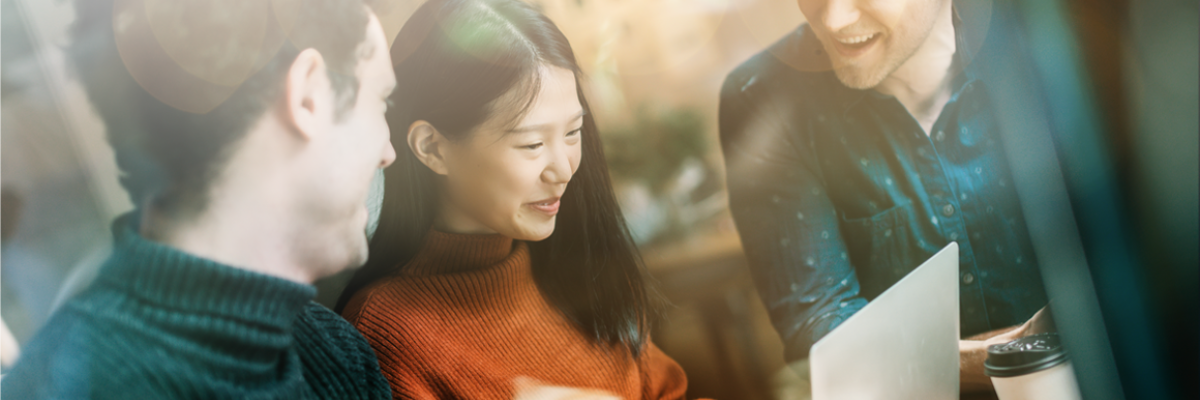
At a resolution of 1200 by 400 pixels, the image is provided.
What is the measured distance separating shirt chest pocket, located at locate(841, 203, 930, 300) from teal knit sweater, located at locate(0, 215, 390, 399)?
900 millimetres

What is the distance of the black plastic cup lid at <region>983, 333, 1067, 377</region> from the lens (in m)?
1.13

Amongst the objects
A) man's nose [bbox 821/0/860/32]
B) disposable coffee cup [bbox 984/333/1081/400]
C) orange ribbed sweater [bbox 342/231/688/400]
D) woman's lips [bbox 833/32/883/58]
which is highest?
man's nose [bbox 821/0/860/32]

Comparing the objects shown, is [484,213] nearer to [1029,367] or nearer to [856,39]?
[856,39]

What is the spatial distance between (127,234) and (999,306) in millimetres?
1306

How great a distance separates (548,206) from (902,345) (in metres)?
0.61

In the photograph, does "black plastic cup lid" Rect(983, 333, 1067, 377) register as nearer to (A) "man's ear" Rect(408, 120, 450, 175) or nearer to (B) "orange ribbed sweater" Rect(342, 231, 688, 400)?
(B) "orange ribbed sweater" Rect(342, 231, 688, 400)

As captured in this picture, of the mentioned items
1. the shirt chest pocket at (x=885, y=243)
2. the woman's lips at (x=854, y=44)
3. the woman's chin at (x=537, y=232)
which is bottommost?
the shirt chest pocket at (x=885, y=243)

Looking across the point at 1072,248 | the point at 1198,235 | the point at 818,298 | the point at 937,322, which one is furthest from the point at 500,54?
the point at 1198,235

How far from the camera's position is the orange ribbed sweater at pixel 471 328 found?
85 centimetres

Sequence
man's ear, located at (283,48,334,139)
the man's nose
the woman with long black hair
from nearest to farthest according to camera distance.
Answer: man's ear, located at (283,48,334,139) < the woman with long black hair < the man's nose

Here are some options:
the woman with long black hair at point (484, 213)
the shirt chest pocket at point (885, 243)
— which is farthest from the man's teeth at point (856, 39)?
the woman with long black hair at point (484, 213)

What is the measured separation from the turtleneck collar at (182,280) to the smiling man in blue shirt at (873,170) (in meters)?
0.72

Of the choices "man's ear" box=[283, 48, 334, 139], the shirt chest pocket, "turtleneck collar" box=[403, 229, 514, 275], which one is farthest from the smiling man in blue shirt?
"man's ear" box=[283, 48, 334, 139]

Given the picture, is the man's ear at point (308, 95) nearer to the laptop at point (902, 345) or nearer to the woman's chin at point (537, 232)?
the woman's chin at point (537, 232)
